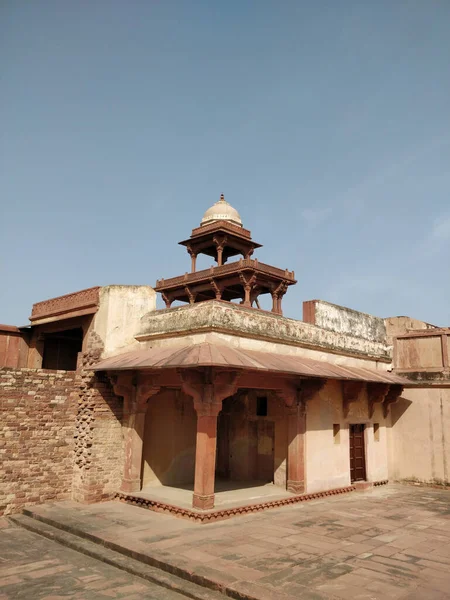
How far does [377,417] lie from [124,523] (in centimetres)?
821

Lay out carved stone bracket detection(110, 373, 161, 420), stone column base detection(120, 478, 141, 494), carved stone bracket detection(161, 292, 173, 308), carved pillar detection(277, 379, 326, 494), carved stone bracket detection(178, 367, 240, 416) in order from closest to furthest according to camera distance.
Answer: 1. carved stone bracket detection(178, 367, 240, 416)
2. stone column base detection(120, 478, 141, 494)
3. carved stone bracket detection(110, 373, 161, 420)
4. carved pillar detection(277, 379, 326, 494)
5. carved stone bracket detection(161, 292, 173, 308)

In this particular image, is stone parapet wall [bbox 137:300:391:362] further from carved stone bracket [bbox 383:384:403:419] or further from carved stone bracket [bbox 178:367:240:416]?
carved stone bracket [bbox 383:384:403:419]

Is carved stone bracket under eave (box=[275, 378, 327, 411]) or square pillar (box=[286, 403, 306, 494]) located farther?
carved stone bracket under eave (box=[275, 378, 327, 411])

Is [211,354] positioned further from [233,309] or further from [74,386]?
[74,386]

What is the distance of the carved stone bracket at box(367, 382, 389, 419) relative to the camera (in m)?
13.2

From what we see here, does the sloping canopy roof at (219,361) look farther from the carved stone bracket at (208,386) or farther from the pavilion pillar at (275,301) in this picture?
the pavilion pillar at (275,301)

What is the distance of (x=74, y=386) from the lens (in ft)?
35.1

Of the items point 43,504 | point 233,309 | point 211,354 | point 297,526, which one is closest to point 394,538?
point 297,526

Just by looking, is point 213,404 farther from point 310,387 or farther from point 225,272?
point 225,272

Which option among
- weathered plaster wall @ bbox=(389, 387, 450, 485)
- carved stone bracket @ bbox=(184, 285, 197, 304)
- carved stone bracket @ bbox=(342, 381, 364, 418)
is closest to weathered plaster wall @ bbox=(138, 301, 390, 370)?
carved stone bracket @ bbox=(342, 381, 364, 418)

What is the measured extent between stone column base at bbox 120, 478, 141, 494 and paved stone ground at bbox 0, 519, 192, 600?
2640 millimetres

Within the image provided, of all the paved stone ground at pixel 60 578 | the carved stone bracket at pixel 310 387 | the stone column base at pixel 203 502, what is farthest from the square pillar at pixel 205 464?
the carved stone bracket at pixel 310 387

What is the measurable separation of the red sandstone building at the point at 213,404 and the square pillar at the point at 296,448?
33mm

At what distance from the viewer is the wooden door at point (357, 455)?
1277 centimetres
